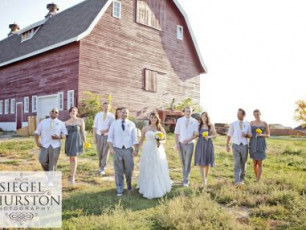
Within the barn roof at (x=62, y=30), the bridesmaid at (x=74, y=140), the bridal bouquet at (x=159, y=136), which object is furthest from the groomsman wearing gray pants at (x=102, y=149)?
the barn roof at (x=62, y=30)

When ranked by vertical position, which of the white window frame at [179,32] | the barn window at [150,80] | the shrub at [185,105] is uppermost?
the white window frame at [179,32]

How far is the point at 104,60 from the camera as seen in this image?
18359 millimetres

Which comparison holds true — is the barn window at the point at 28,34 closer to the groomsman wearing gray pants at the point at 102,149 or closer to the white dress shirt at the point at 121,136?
the groomsman wearing gray pants at the point at 102,149

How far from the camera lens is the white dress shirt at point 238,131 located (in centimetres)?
733

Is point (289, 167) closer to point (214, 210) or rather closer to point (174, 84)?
point (214, 210)

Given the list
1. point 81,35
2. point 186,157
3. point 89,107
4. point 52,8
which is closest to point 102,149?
point 186,157

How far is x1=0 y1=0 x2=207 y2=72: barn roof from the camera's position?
17.5 m

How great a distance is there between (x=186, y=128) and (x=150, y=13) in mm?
15887

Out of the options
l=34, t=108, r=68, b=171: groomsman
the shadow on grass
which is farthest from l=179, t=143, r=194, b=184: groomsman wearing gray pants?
l=34, t=108, r=68, b=171: groomsman

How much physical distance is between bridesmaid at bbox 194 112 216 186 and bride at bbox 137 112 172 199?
1102 millimetres

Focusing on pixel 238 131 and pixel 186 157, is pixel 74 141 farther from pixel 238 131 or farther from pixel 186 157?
pixel 238 131

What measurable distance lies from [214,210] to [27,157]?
786 cm

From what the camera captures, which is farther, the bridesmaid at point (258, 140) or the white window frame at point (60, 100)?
the white window frame at point (60, 100)

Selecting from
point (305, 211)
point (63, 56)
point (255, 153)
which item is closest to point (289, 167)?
point (255, 153)
